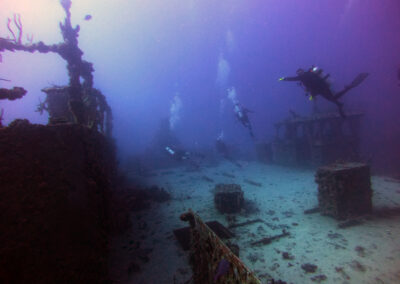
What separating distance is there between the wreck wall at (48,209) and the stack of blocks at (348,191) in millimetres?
7724

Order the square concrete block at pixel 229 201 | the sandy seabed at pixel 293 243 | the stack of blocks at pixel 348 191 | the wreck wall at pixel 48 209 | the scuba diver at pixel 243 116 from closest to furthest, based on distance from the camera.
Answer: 1. the wreck wall at pixel 48 209
2. the sandy seabed at pixel 293 243
3. the stack of blocks at pixel 348 191
4. the square concrete block at pixel 229 201
5. the scuba diver at pixel 243 116

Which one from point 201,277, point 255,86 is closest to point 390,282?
point 201,277

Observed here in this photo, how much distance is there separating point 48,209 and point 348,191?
8.91 m

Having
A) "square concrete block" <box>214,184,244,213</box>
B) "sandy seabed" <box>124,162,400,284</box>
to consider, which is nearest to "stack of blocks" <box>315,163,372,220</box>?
"sandy seabed" <box>124,162,400,284</box>

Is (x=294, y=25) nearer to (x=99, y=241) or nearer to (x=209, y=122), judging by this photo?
(x=209, y=122)

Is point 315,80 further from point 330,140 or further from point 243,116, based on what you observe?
point 330,140

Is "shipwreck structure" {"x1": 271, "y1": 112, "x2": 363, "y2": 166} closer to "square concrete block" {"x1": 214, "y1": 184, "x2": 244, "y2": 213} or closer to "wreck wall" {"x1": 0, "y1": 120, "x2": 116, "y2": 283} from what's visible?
"square concrete block" {"x1": 214, "y1": 184, "x2": 244, "y2": 213}

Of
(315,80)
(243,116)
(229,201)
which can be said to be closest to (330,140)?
(243,116)

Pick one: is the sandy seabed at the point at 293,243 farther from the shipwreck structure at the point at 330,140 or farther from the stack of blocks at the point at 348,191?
the shipwreck structure at the point at 330,140

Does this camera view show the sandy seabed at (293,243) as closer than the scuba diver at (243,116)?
Yes

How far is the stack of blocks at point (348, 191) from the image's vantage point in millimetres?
7254

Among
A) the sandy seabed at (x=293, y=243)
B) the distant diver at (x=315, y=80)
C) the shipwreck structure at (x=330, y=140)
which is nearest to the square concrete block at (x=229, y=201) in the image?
the sandy seabed at (x=293, y=243)

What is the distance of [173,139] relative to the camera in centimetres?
2748

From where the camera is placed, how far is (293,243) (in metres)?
6.23
